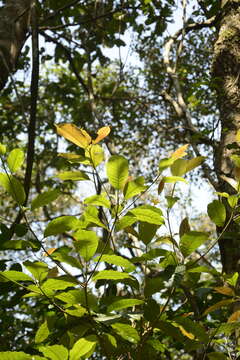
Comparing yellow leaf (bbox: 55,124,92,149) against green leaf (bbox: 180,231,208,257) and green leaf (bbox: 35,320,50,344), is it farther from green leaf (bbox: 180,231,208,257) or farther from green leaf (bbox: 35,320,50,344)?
green leaf (bbox: 35,320,50,344)

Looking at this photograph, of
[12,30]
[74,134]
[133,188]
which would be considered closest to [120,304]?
[133,188]

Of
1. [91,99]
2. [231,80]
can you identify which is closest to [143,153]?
[91,99]

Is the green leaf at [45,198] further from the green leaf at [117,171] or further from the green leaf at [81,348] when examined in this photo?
the green leaf at [81,348]

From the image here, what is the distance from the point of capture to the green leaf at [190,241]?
2.52ft

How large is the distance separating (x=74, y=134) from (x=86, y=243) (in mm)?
234

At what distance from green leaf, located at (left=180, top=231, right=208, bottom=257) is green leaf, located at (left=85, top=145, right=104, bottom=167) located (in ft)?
0.81

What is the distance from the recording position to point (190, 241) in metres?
0.78

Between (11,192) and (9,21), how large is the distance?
5.69ft

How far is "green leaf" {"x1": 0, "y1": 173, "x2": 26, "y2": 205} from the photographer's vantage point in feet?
2.36

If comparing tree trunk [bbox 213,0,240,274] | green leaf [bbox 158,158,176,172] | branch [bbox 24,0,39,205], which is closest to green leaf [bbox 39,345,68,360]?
green leaf [bbox 158,158,176,172]

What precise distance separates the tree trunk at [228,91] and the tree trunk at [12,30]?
46.7 inches

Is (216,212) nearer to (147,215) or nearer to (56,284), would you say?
(147,215)

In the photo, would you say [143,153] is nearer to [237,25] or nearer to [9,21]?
[237,25]

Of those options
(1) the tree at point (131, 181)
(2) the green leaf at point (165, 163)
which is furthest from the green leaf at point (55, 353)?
(2) the green leaf at point (165, 163)
